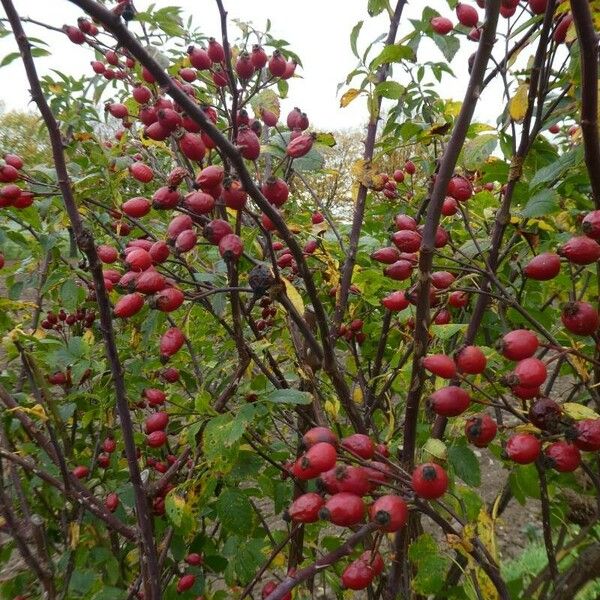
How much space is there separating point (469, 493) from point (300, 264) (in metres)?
1.04

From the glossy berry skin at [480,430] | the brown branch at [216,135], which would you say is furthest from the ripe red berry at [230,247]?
the glossy berry skin at [480,430]

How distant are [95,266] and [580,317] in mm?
821

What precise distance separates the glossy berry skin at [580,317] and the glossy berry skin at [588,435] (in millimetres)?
150

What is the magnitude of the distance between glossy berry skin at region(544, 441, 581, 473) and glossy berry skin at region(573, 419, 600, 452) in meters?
0.03

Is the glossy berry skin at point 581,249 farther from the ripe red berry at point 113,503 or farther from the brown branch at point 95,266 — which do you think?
the ripe red berry at point 113,503

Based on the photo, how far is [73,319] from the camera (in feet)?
8.59

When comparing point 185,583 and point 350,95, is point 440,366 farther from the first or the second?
point 185,583

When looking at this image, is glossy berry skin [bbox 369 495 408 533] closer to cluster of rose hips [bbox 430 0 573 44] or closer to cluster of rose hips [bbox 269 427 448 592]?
cluster of rose hips [bbox 269 427 448 592]

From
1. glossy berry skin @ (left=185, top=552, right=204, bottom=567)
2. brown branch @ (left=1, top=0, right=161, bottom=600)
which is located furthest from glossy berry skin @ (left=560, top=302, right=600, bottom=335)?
glossy berry skin @ (left=185, top=552, right=204, bottom=567)

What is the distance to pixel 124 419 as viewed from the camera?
996 millimetres

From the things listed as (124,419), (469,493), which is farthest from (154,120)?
(469,493)

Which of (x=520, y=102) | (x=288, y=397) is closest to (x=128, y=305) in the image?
(x=288, y=397)

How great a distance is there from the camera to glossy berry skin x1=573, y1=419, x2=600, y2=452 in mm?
830

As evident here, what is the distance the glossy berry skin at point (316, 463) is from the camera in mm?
857
